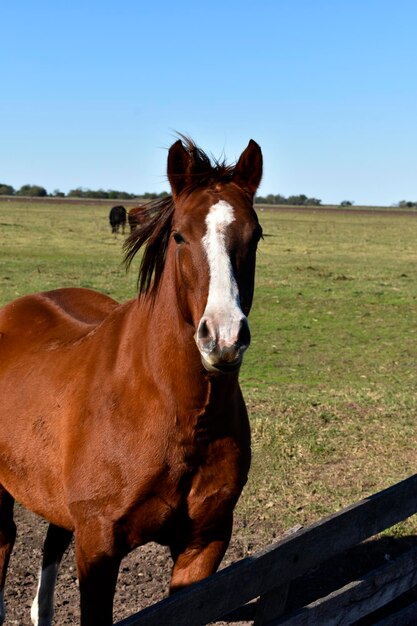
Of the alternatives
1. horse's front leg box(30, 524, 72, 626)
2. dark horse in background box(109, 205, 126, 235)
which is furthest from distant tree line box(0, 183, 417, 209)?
horse's front leg box(30, 524, 72, 626)

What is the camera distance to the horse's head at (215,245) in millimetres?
2777

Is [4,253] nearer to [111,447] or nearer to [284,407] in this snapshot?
[284,407]

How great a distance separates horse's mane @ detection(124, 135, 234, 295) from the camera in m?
3.43

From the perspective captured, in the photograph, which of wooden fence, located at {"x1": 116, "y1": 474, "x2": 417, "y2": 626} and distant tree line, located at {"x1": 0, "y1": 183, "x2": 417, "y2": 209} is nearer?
wooden fence, located at {"x1": 116, "y1": 474, "x2": 417, "y2": 626}

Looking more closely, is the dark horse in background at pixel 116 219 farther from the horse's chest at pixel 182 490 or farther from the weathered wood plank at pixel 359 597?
the horse's chest at pixel 182 490

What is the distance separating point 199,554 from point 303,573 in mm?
481

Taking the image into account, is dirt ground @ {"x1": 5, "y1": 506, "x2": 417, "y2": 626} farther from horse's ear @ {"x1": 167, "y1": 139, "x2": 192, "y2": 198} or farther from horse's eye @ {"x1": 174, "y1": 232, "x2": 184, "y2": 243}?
horse's ear @ {"x1": 167, "y1": 139, "x2": 192, "y2": 198}

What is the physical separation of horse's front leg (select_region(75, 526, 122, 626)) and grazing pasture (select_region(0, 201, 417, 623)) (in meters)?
1.36

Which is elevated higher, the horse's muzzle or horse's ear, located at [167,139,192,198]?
horse's ear, located at [167,139,192,198]

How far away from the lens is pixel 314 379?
9.88 meters

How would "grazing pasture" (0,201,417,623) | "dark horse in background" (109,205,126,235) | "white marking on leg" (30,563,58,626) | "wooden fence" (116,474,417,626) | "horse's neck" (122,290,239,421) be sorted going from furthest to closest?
"dark horse in background" (109,205,126,235)
"grazing pasture" (0,201,417,623)
"white marking on leg" (30,563,58,626)
"horse's neck" (122,290,239,421)
"wooden fence" (116,474,417,626)

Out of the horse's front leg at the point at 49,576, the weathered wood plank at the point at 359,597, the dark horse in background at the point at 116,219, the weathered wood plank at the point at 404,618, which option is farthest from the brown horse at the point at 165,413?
the dark horse in background at the point at 116,219

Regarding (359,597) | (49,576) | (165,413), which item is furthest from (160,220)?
(49,576)

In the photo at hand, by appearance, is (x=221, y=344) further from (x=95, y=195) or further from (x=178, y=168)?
(x=95, y=195)
